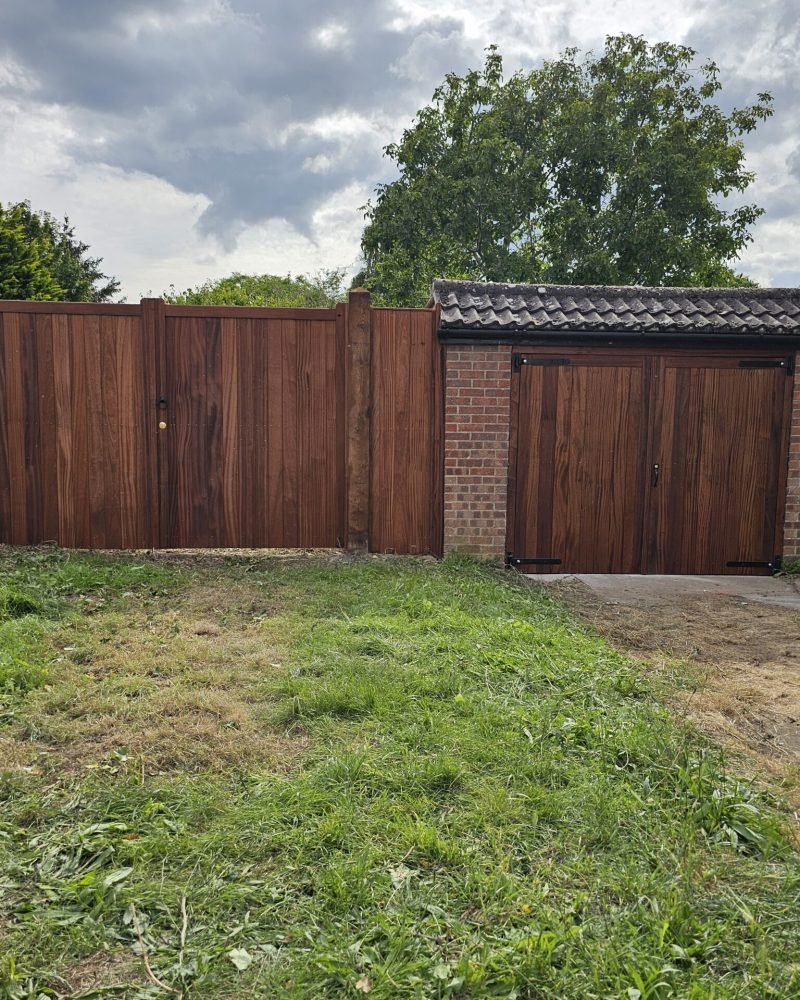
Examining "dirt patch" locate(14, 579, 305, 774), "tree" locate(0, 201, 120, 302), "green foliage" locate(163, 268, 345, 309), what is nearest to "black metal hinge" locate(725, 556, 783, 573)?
"dirt patch" locate(14, 579, 305, 774)

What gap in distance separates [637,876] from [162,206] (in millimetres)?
12008

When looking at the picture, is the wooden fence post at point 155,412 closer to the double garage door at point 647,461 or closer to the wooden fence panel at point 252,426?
Answer: the wooden fence panel at point 252,426

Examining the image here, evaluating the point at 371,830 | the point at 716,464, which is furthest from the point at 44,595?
the point at 716,464

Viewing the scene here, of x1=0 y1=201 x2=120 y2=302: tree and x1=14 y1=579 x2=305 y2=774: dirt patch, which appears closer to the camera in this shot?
x1=14 y1=579 x2=305 y2=774: dirt patch

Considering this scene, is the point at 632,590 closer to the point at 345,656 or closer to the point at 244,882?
the point at 345,656

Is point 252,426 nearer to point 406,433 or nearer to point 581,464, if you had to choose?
point 406,433

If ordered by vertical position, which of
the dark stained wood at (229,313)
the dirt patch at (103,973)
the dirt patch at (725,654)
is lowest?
the dirt patch at (725,654)

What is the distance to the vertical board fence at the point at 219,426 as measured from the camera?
236 inches

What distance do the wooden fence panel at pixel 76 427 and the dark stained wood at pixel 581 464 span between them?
316cm

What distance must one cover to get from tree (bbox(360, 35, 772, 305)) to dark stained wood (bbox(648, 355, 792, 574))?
33.0 feet

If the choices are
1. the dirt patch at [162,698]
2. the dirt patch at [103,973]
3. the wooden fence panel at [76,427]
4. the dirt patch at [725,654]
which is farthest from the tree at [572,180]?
the dirt patch at [103,973]

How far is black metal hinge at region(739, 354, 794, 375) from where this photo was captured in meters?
6.26

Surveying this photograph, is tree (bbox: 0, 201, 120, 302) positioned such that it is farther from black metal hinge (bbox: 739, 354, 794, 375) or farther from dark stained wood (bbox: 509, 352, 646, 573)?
black metal hinge (bbox: 739, 354, 794, 375)

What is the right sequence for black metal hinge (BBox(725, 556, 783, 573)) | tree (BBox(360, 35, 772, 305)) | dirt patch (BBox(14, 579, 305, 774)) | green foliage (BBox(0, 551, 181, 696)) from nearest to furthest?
dirt patch (BBox(14, 579, 305, 774))
green foliage (BBox(0, 551, 181, 696))
black metal hinge (BBox(725, 556, 783, 573))
tree (BBox(360, 35, 772, 305))
